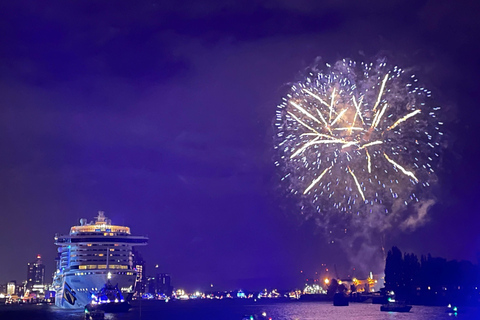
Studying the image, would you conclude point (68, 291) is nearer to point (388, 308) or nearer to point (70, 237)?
point (70, 237)

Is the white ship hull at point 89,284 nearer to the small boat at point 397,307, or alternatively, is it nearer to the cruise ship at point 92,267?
the cruise ship at point 92,267

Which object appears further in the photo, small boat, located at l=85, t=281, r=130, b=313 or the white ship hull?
the white ship hull

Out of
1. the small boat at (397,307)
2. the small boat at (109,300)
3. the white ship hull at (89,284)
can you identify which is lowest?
the small boat at (397,307)

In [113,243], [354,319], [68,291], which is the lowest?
[354,319]

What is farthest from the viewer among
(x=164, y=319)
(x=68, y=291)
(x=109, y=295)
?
(x=68, y=291)

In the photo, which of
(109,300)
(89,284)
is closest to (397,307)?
(109,300)

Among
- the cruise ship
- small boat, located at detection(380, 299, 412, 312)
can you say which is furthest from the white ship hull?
small boat, located at detection(380, 299, 412, 312)

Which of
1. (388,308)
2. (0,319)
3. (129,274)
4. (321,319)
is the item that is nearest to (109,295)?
(129,274)

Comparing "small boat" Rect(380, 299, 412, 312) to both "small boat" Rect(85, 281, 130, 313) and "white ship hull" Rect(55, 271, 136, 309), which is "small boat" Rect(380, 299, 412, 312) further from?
"small boat" Rect(85, 281, 130, 313)

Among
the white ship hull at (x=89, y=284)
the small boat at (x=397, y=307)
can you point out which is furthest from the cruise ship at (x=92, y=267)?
the small boat at (x=397, y=307)

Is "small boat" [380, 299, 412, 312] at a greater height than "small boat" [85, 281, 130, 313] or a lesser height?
lesser

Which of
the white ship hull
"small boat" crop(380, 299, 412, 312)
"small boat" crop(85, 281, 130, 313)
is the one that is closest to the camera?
"small boat" crop(85, 281, 130, 313)
